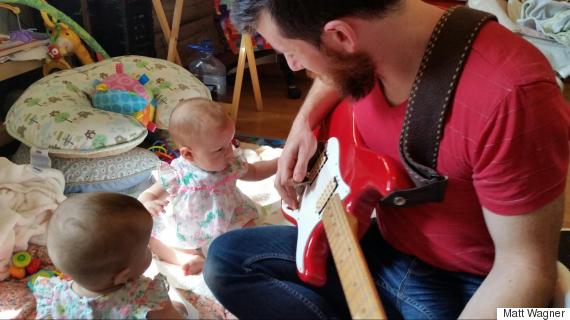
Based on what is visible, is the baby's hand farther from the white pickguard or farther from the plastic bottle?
the plastic bottle

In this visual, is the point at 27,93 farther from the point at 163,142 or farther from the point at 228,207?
the point at 228,207

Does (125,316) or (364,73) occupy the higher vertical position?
(364,73)

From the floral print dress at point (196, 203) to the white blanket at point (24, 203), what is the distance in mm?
306

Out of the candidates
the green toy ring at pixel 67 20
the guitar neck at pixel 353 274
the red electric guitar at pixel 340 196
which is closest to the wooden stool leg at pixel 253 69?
the green toy ring at pixel 67 20

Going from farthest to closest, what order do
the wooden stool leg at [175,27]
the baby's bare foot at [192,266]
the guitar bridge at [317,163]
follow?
the wooden stool leg at [175,27] < the baby's bare foot at [192,266] < the guitar bridge at [317,163]

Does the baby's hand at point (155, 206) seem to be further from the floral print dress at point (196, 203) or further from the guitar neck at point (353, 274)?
the guitar neck at point (353, 274)

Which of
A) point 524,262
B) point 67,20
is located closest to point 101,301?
point 524,262

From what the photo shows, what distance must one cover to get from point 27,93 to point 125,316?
1146mm

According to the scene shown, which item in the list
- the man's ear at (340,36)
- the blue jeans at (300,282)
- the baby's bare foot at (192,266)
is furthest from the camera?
the baby's bare foot at (192,266)

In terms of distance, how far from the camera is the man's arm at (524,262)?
0.75 m

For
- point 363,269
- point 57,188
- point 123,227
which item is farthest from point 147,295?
point 57,188

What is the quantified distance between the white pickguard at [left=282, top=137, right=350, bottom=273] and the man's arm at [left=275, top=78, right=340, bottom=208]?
0.04 m

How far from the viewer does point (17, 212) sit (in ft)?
4.46

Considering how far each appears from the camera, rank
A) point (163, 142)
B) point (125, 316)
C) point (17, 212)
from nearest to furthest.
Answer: point (125, 316)
point (17, 212)
point (163, 142)
